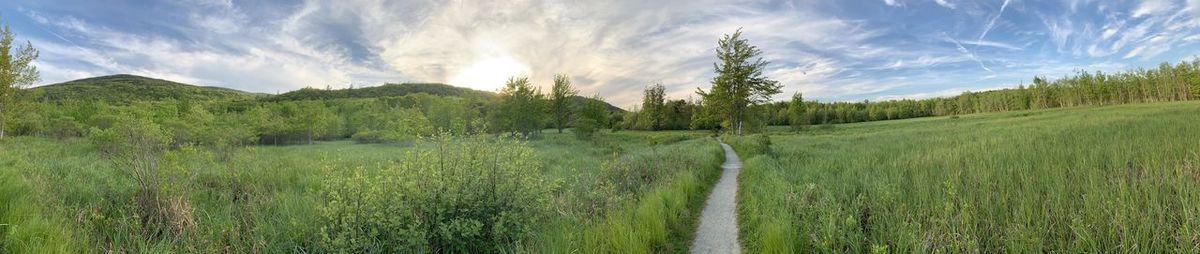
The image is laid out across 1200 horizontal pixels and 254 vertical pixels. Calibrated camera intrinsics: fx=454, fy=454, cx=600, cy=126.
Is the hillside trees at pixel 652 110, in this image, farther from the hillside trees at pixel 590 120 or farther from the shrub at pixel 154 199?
the shrub at pixel 154 199

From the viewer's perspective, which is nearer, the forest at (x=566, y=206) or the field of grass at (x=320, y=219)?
the forest at (x=566, y=206)

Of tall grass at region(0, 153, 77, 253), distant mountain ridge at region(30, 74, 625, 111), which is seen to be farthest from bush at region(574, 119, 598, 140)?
distant mountain ridge at region(30, 74, 625, 111)

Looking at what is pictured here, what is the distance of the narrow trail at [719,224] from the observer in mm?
6977

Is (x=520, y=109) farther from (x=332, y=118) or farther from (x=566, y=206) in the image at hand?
(x=566, y=206)

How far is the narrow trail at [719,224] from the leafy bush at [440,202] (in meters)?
2.66

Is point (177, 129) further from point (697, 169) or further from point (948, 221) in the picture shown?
point (948, 221)

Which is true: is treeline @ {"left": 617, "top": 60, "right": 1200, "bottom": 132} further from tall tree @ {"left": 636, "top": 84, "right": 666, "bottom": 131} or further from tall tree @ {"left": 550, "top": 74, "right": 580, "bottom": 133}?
tall tree @ {"left": 550, "top": 74, "right": 580, "bottom": 133}

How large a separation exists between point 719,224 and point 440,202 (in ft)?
16.1

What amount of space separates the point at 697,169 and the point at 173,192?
12965 millimetres

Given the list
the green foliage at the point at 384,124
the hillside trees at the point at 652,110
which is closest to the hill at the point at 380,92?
the hillside trees at the point at 652,110

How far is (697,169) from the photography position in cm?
1483

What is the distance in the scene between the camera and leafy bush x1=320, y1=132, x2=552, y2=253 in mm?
5953

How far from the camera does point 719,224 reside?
8367 millimetres

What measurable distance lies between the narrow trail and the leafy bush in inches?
105
